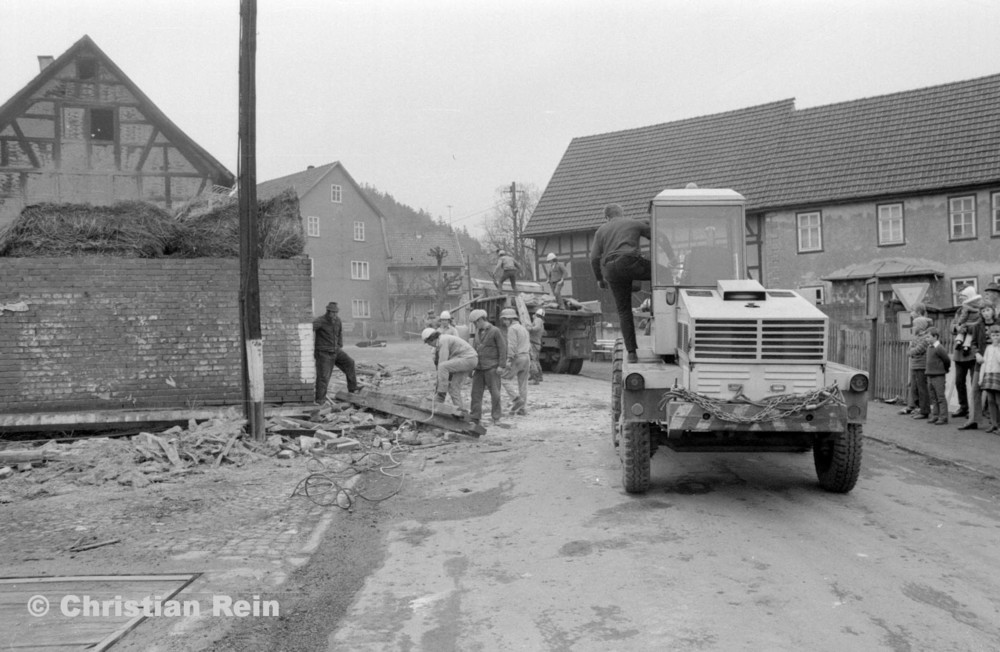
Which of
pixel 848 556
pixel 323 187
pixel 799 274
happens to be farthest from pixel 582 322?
pixel 323 187

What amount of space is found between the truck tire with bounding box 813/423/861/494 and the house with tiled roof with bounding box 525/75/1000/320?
17.7m

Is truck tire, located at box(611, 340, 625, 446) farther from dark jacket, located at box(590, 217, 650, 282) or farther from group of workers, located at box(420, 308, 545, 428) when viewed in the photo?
group of workers, located at box(420, 308, 545, 428)

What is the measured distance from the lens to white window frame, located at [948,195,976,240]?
25.5 m

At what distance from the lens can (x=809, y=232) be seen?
1112 inches

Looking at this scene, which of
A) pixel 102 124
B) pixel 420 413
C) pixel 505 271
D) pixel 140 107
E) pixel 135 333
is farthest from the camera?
pixel 140 107

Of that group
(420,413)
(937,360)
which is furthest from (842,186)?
(420,413)

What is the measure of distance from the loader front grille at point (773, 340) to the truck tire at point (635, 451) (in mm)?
888

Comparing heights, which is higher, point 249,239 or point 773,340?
point 249,239

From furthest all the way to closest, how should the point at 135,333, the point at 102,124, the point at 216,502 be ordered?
the point at 102,124 → the point at 135,333 → the point at 216,502

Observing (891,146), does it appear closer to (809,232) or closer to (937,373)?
(809,232)

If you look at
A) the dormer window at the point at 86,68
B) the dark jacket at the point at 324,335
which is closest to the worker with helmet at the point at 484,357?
the dark jacket at the point at 324,335

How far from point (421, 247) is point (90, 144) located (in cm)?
4279

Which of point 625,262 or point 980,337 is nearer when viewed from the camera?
point 625,262

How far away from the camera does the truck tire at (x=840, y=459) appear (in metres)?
6.83
